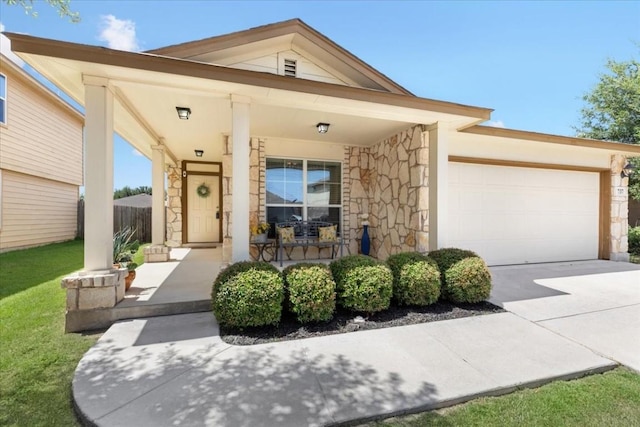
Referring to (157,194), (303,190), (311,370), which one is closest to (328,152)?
(303,190)

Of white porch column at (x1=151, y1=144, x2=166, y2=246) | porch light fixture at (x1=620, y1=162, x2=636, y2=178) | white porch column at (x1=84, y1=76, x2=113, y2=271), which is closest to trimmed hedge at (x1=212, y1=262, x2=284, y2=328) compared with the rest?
white porch column at (x1=84, y1=76, x2=113, y2=271)

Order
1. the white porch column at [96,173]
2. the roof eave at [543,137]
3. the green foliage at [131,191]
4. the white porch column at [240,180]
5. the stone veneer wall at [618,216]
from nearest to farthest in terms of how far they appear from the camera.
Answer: the white porch column at [96,173] < the white porch column at [240,180] < the roof eave at [543,137] < the stone veneer wall at [618,216] < the green foliage at [131,191]

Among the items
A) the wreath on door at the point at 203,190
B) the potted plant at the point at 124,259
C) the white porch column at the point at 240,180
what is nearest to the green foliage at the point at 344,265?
the white porch column at the point at 240,180

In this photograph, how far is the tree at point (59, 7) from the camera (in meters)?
3.11

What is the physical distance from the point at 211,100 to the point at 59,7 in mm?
1817

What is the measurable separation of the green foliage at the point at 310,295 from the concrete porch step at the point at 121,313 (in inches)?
51.8

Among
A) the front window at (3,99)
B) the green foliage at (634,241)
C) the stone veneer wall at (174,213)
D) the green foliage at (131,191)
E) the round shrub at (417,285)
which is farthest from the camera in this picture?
the green foliage at (131,191)

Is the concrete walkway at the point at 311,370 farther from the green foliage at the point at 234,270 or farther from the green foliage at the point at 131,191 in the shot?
the green foliage at the point at 131,191

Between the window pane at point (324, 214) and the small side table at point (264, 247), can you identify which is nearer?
the small side table at point (264, 247)

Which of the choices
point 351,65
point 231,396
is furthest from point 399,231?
point 231,396

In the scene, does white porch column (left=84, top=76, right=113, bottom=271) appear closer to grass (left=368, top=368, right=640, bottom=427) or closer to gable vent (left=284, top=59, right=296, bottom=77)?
gable vent (left=284, top=59, right=296, bottom=77)

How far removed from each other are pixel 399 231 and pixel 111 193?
16.7 ft

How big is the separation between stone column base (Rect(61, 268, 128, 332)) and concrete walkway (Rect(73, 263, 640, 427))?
1.29 feet

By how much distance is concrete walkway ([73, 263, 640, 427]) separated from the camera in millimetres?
2039
